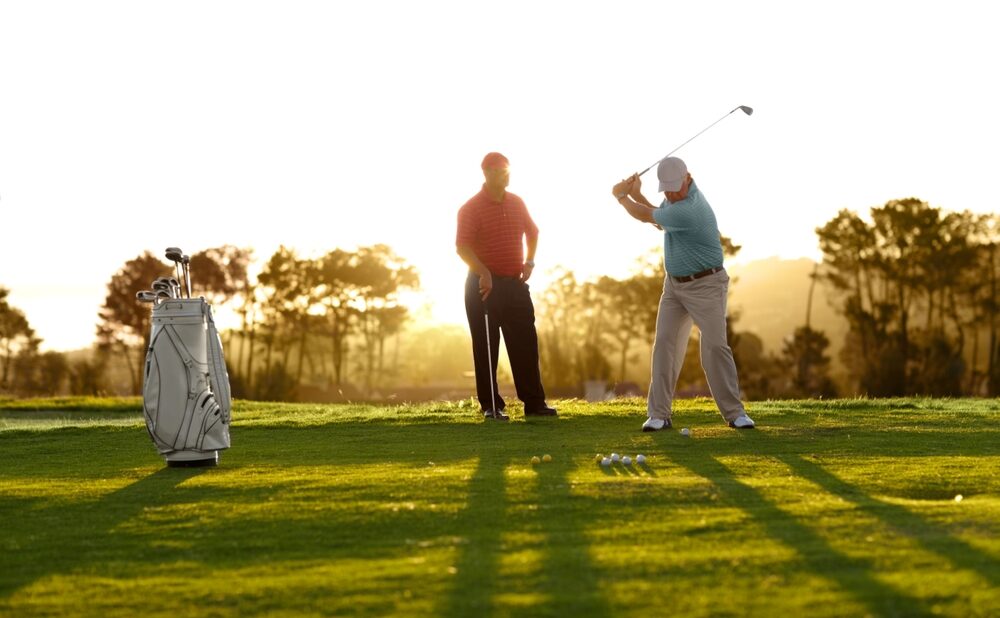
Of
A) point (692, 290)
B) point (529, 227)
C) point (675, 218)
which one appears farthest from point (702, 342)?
point (529, 227)

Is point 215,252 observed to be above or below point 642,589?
above

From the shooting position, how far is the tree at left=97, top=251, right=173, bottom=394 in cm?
6034

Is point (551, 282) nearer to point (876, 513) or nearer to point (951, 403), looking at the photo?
point (951, 403)

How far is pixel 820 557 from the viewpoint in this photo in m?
4.23

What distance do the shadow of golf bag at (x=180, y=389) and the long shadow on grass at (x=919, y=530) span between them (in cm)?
370

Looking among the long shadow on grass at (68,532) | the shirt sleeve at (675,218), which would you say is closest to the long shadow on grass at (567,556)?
the long shadow on grass at (68,532)

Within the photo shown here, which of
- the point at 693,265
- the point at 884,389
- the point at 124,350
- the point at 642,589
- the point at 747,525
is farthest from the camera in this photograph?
the point at 124,350

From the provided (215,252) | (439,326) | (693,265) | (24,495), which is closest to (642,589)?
(24,495)

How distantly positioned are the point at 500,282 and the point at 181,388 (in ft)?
14.4

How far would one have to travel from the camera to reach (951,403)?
13766mm

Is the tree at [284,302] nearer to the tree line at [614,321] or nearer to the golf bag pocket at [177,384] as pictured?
the tree line at [614,321]

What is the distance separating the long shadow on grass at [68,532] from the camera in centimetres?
450

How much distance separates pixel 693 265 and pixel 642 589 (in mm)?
6055

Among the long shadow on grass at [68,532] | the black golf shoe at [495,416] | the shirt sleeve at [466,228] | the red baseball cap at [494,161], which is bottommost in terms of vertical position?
the long shadow on grass at [68,532]
